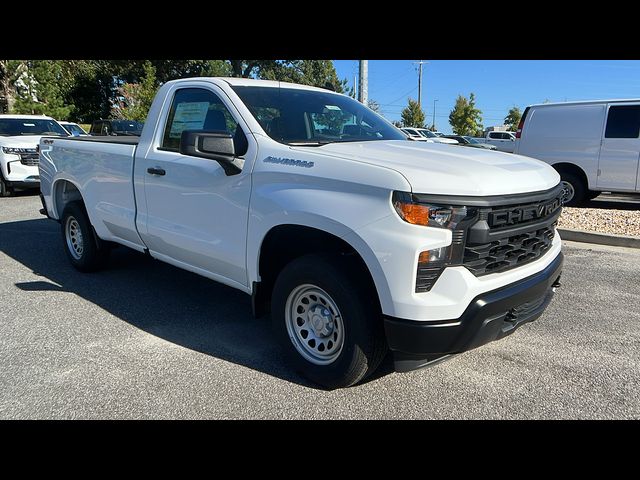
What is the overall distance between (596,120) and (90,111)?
126ft

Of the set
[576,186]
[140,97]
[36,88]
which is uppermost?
[36,88]

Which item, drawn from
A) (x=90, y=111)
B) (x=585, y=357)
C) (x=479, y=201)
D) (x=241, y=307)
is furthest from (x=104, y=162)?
(x=90, y=111)

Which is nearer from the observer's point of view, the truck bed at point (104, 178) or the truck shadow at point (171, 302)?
the truck shadow at point (171, 302)

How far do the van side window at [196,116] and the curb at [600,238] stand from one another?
5854mm

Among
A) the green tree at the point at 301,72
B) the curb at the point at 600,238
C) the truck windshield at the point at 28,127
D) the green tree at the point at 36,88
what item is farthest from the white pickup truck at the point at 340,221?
the green tree at the point at 301,72

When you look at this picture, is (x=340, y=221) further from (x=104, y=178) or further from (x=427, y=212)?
(x=104, y=178)

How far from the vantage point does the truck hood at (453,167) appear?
2686 millimetres

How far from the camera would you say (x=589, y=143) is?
1001 centimetres

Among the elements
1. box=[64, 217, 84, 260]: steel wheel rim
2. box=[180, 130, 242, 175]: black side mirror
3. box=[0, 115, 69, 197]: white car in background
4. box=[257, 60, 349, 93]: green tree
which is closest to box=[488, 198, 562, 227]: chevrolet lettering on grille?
box=[180, 130, 242, 175]: black side mirror

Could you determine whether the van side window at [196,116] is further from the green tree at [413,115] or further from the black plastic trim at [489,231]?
the green tree at [413,115]

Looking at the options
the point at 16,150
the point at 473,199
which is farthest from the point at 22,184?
the point at 473,199

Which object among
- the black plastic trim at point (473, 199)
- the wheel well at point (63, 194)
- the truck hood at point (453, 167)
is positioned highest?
the truck hood at point (453, 167)

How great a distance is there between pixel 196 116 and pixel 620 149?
886 cm

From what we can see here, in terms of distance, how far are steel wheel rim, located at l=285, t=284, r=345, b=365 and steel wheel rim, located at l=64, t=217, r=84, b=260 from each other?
139 inches
